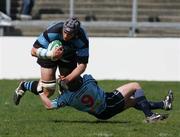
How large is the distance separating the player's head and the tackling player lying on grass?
70cm

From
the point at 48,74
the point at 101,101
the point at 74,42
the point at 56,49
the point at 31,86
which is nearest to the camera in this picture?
the point at 56,49

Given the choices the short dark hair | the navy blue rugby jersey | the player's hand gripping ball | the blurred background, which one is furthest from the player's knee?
the blurred background

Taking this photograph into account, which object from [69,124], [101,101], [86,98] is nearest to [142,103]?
[101,101]

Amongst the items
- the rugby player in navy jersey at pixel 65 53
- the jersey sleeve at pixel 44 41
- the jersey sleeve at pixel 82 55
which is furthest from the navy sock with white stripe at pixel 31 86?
the jersey sleeve at pixel 82 55

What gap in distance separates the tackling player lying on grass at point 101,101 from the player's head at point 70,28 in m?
0.70

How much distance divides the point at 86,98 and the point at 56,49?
0.85 m

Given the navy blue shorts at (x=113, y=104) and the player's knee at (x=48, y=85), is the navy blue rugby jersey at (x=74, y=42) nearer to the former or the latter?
the player's knee at (x=48, y=85)

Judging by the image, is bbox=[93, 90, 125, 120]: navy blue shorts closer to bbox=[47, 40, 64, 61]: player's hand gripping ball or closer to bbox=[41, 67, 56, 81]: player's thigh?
bbox=[41, 67, 56, 81]: player's thigh

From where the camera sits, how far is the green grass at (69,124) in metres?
9.61

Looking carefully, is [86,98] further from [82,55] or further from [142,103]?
[142,103]

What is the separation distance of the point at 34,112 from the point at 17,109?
1.91 feet

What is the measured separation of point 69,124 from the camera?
35.0 ft

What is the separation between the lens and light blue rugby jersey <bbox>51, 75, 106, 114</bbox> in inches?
414

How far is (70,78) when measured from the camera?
10.3m
